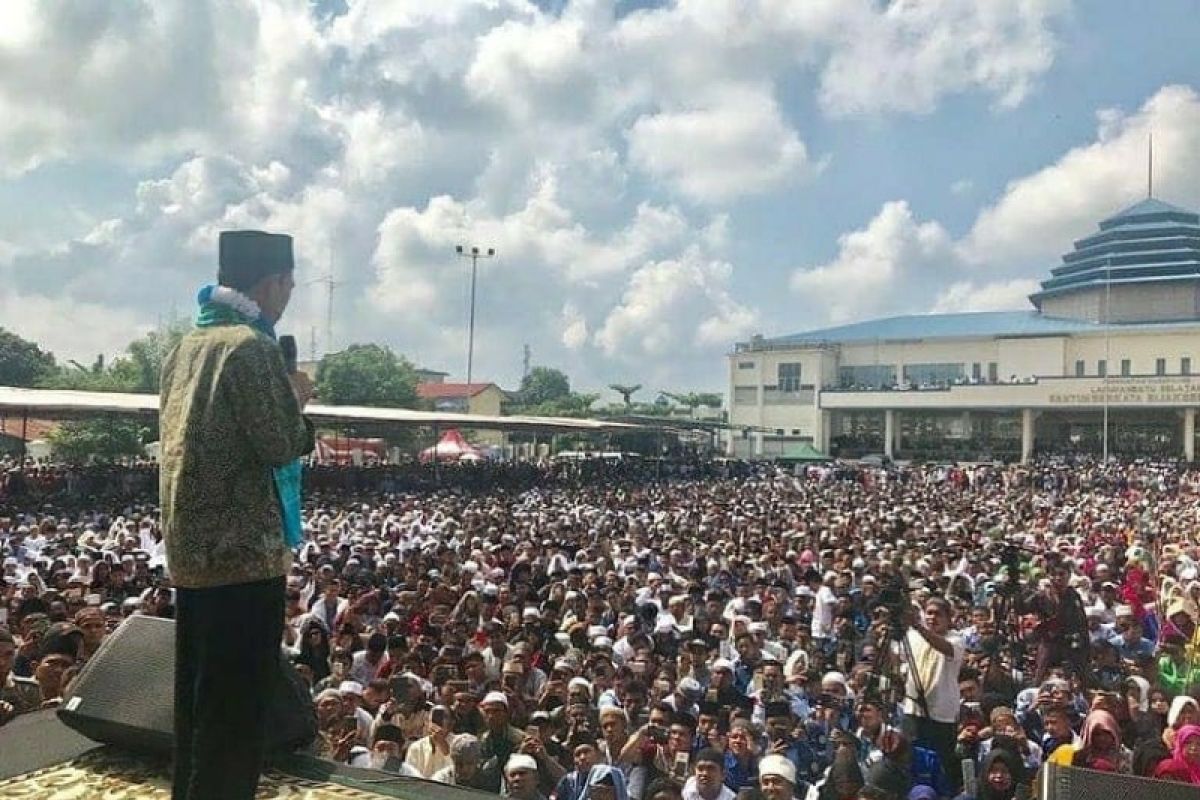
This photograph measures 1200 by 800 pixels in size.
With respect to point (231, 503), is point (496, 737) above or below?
below

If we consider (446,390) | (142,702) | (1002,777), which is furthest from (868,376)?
(142,702)

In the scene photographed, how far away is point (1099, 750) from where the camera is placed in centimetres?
505

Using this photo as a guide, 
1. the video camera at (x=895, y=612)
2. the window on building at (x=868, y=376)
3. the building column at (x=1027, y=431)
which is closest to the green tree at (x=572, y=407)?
the window on building at (x=868, y=376)

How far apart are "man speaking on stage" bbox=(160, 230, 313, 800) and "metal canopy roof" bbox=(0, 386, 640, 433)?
7611mm

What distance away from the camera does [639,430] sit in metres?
35.6

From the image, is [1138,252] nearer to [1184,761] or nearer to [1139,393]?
[1139,393]

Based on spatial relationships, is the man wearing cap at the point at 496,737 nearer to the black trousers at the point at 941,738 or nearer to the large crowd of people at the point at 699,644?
the large crowd of people at the point at 699,644

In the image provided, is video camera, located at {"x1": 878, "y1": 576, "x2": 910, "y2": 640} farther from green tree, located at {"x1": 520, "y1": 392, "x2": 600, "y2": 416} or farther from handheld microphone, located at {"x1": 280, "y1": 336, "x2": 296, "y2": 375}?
green tree, located at {"x1": 520, "y1": 392, "x2": 600, "y2": 416}

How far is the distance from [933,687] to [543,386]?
74.7 meters

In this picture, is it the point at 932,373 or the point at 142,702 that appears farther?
the point at 932,373

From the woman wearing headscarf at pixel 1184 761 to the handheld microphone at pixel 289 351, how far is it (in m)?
4.21

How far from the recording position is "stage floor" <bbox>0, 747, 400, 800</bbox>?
262 cm

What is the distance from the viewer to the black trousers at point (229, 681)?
2.17 m

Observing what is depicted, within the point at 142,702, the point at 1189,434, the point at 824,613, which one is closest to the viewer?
the point at 142,702
